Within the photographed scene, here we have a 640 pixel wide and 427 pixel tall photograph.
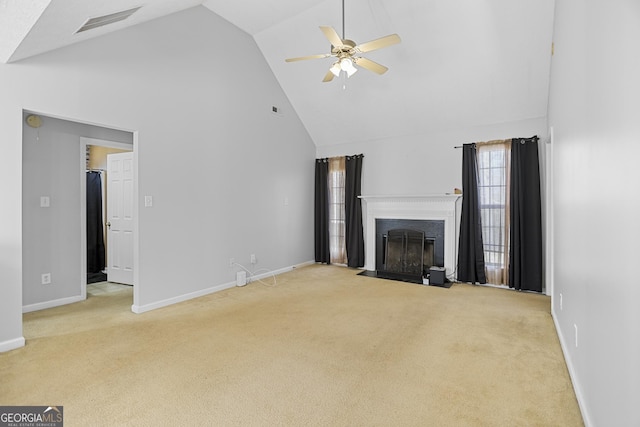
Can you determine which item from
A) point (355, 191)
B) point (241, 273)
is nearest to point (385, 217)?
point (355, 191)

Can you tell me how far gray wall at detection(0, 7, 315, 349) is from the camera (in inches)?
104

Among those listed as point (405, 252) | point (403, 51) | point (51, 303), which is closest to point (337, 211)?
point (405, 252)

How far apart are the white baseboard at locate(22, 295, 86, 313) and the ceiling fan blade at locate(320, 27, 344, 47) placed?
13.8ft

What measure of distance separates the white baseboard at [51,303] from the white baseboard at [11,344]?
1134mm

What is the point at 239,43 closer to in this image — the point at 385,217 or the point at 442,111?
the point at 442,111

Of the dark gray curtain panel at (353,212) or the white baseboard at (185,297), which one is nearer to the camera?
the white baseboard at (185,297)

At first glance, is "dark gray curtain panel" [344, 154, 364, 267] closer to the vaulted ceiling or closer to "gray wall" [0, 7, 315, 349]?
the vaulted ceiling

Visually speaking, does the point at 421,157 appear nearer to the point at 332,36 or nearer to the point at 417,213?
the point at 417,213

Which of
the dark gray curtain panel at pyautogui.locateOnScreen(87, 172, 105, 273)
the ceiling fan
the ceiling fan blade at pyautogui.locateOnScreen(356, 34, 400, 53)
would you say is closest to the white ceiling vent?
the ceiling fan

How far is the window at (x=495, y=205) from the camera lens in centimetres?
455

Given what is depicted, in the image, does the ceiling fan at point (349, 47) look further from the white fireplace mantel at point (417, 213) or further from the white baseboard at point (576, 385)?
the white baseboard at point (576, 385)

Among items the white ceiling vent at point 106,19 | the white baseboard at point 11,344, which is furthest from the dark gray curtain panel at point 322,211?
the white baseboard at point 11,344

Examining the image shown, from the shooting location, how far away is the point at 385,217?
18.7ft

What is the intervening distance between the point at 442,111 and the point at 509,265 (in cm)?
245
